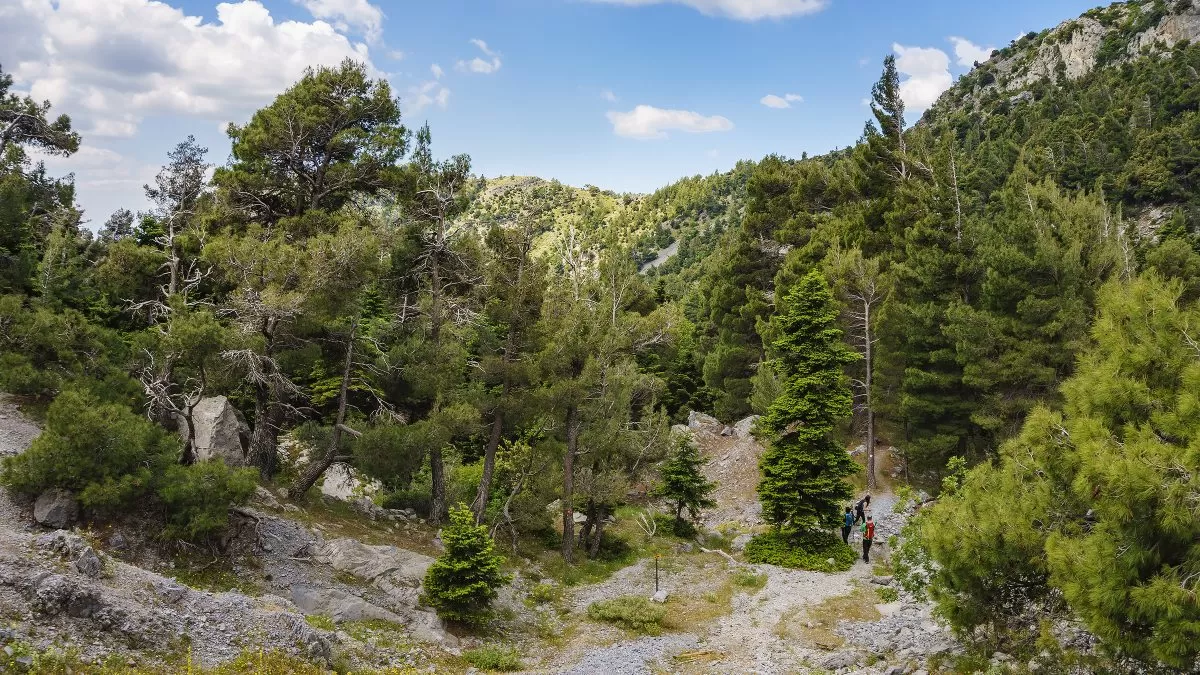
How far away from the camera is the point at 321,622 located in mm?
14000

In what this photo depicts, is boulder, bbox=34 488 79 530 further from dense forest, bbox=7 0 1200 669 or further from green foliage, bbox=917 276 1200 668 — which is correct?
green foliage, bbox=917 276 1200 668

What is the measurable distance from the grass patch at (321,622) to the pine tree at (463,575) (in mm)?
2483

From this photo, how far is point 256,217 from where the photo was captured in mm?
22859

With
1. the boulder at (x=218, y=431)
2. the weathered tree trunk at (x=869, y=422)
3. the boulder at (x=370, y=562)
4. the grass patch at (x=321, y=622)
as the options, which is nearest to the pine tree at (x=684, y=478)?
the weathered tree trunk at (x=869, y=422)

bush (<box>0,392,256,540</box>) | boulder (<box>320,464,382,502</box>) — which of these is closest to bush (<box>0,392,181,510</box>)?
bush (<box>0,392,256,540</box>)

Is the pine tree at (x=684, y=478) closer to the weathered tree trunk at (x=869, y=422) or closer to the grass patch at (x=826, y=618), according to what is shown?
the grass patch at (x=826, y=618)


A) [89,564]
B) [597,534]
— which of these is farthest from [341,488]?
[89,564]

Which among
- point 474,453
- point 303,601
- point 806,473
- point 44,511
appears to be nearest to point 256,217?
point 44,511

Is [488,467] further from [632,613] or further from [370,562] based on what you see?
[632,613]

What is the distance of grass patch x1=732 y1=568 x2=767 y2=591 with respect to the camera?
71.1 ft

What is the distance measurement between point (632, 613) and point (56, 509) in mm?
13835

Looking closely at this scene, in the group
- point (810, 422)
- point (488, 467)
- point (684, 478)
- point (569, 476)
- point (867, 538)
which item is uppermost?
point (810, 422)

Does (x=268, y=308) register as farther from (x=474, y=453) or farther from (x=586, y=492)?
(x=474, y=453)

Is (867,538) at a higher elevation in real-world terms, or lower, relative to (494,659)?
higher
